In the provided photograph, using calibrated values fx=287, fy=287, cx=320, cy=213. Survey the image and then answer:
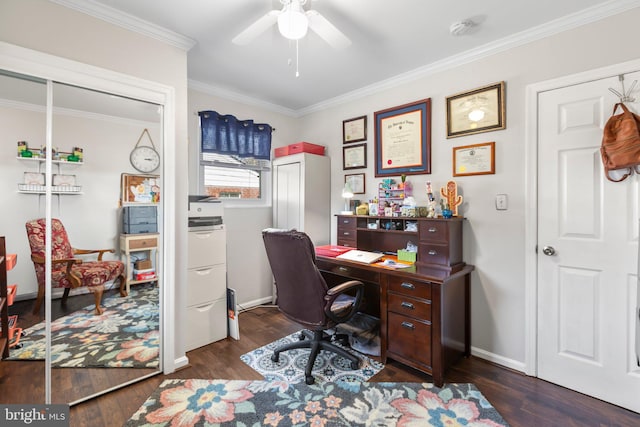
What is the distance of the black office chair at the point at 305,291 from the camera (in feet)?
6.40

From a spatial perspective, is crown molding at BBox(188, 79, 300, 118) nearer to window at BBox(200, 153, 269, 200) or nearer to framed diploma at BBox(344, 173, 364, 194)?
window at BBox(200, 153, 269, 200)

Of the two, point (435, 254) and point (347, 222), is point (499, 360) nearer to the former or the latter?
point (435, 254)

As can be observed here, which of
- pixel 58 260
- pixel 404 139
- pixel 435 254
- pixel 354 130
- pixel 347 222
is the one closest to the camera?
pixel 58 260

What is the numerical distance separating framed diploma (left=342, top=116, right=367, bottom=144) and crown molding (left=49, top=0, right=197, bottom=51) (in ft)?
5.47

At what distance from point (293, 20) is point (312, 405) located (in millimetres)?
2181

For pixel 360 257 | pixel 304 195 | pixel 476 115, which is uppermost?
pixel 476 115

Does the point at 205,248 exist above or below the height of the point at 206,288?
above

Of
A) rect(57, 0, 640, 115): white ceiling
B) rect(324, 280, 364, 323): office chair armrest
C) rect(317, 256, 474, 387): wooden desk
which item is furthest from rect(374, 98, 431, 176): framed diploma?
rect(324, 280, 364, 323): office chair armrest

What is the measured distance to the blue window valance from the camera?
9.82 ft

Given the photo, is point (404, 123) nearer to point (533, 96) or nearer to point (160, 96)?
point (533, 96)

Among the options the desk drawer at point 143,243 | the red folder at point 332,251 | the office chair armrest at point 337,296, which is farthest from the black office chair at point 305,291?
the desk drawer at point 143,243

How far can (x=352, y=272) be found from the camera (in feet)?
8.02

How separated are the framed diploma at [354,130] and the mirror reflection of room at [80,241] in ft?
6.17

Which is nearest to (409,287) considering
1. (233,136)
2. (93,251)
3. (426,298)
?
(426,298)
